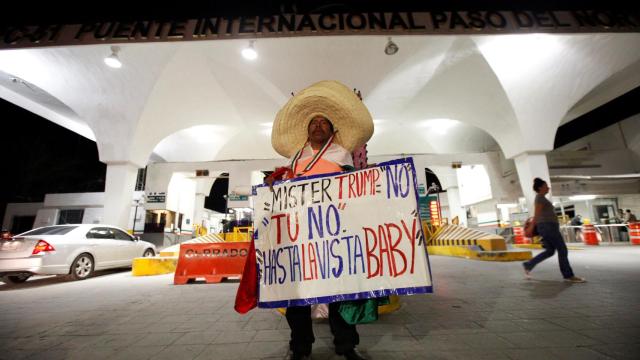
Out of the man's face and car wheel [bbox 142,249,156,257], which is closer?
the man's face

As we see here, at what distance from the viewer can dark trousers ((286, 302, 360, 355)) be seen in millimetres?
1771

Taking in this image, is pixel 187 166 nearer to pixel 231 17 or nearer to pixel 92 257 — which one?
pixel 92 257

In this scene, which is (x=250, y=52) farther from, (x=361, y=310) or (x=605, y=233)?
(x=605, y=233)

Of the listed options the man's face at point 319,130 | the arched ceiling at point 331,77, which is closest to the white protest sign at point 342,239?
the man's face at point 319,130

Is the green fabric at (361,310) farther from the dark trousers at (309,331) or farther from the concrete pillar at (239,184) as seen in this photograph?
the concrete pillar at (239,184)

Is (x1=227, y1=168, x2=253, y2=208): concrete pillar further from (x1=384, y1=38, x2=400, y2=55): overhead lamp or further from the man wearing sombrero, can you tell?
the man wearing sombrero

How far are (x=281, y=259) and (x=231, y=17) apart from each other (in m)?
2.73

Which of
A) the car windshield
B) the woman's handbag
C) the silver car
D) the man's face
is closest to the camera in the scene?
the man's face

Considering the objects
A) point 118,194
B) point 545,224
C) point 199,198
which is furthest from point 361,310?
point 199,198

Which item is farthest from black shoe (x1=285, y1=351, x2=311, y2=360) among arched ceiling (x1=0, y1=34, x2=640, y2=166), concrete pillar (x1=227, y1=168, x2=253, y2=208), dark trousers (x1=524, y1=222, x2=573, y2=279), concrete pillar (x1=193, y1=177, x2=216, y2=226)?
concrete pillar (x1=193, y1=177, x2=216, y2=226)

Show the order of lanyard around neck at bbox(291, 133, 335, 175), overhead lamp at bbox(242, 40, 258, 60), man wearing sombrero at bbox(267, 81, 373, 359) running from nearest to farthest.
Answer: man wearing sombrero at bbox(267, 81, 373, 359)
lanyard around neck at bbox(291, 133, 335, 175)
overhead lamp at bbox(242, 40, 258, 60)

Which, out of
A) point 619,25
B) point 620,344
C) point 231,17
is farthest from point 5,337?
point 619,25

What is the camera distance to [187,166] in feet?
49.7

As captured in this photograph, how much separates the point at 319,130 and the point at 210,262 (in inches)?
177
